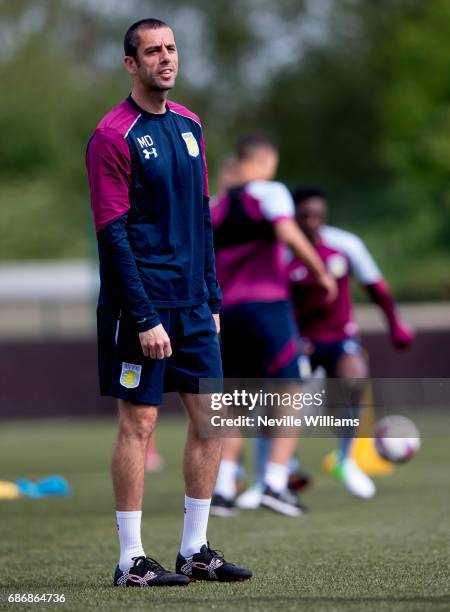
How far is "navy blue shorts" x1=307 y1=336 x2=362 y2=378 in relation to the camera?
10711 millimetres

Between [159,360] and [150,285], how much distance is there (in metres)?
0.30

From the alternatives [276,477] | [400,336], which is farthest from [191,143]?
[400,336]

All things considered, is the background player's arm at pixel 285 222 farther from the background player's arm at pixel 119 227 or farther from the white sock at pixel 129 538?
the white sock at pixel 129 538

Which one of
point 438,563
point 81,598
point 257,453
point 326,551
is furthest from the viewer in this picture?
point 257,453

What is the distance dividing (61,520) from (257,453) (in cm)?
164

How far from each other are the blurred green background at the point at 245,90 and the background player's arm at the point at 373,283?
25.1 m

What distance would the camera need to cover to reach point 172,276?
6.03 meters

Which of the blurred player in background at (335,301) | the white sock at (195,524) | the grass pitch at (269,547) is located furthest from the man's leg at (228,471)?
the white sock at (195,524)

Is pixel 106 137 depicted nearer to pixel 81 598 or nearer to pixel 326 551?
pixel 81 598

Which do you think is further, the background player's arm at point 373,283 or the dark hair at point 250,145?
the background player's arm at point 373,283

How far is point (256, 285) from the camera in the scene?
31.0ft

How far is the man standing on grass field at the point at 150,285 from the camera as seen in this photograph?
231 inches

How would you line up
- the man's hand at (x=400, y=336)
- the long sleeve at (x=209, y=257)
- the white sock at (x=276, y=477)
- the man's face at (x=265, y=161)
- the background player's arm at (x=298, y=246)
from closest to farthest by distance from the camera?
the long sleeve at (x=209, y=257)
the background player's arm at (x=298, y=246)
the white sock at (x=276, y=477)
the man's face at (x=265, y=161)
the man's hand at (x=400, y=336)


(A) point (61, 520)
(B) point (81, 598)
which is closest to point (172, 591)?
(B) point (81, 598)
